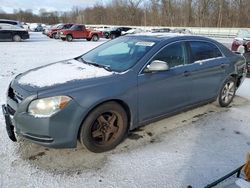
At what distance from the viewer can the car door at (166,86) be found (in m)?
3.98

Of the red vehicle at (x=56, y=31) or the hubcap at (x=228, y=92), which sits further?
the red vehicle at (x=56, y=31)

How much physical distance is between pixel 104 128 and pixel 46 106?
861 millimetres

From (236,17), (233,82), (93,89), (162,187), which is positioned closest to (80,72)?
(93,89)

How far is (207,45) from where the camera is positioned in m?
5.21

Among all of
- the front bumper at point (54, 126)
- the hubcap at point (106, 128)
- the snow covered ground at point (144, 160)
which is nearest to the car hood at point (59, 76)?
the front bumper at point (54, 126)

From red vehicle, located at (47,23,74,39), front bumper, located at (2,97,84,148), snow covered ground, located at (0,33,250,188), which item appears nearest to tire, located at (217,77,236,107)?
snow covered ground, located at (0,33,250,188)

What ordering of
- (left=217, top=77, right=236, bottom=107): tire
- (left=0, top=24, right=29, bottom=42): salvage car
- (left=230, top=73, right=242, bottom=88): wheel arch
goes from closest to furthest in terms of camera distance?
(left=217, top=77, right=236, bottom=107): tire < (left=230, top=73, right=242, bottom=88): wheel arch < (left=0, top=24, right=29, bottom=42): salvage car

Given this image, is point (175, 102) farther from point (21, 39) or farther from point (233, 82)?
point (21, 39)

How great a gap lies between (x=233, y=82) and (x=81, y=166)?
3.88m

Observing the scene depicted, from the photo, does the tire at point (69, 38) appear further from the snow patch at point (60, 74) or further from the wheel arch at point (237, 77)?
the snow patch at point (60, 74)

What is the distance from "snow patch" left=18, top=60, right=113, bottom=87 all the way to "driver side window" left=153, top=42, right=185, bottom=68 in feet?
3.16

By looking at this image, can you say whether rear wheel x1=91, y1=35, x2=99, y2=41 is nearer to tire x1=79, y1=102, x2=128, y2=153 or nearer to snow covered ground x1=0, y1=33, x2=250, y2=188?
snow covered ground x1=0, y1=33, x2=250, y2=188

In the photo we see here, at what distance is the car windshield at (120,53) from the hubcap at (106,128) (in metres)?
0.68

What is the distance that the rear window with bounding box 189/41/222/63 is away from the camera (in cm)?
482
